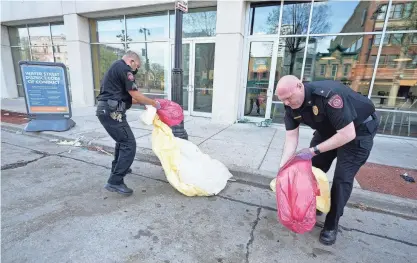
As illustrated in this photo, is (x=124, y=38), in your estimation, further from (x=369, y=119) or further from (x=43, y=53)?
(x=369, y=119)

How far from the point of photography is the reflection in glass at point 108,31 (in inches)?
370

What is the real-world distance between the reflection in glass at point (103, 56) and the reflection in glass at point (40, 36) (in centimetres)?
315

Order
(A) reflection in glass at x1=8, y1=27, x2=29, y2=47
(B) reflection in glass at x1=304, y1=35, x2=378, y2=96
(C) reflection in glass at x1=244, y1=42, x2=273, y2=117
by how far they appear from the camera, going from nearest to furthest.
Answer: (B) reflection in glass at x1=304, y1=35, x2=378, y2=96 → (C) reflection in glass at x1=244, y1=42, x2=273, y2=117 → (A) reflection in glass at x1=8, y1=27, x2=29, y2=47

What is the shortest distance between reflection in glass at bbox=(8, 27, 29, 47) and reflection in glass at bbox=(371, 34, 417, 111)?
52.5 feet

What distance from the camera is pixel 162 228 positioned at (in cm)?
239

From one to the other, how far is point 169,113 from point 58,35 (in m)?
11.3

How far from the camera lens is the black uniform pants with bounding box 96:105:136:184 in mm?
2818

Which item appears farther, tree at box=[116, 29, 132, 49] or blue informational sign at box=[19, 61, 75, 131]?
tree at box=[116, 29, 132, 49]

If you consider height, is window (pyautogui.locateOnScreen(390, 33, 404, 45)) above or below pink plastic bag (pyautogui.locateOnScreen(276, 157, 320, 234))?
above

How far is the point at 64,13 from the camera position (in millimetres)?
9273

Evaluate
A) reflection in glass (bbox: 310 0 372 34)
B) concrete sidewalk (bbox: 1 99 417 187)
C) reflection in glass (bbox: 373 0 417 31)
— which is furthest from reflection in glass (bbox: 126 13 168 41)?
reflection in glass (bbox: 373 0 417 31)

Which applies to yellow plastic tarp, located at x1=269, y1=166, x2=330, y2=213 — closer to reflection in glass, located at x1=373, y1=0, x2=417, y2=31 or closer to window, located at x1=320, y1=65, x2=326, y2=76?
window, located at x1=320, y1=65, x2=326, y2=76

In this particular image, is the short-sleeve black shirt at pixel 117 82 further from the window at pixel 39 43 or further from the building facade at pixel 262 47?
the window at pixel 39 43

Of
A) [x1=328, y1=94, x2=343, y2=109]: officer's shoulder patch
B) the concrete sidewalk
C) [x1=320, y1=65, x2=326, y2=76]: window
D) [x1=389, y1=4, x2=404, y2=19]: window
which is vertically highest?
[x1=389, y1=4, x2=404, y2=19]: window
